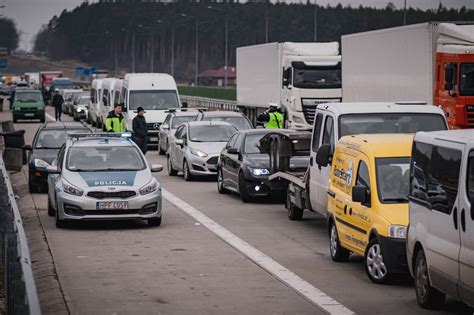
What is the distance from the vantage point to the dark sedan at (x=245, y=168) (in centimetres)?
2383

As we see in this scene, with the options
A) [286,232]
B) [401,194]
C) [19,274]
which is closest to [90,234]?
[286,232]

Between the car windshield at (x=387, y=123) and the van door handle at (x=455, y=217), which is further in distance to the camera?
the car windshield at (x=387, y=123)

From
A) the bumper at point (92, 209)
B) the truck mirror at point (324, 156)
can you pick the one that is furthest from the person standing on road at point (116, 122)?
the truck mirror at point (324, 156)

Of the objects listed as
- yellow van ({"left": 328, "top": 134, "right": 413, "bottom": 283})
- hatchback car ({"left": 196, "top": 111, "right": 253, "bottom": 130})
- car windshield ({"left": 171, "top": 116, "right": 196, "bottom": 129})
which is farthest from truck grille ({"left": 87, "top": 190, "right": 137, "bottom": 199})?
car windshield ({"left": 171, "top": 116, "right": 196, "bottom": 129})

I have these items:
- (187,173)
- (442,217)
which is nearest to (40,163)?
(187,173)

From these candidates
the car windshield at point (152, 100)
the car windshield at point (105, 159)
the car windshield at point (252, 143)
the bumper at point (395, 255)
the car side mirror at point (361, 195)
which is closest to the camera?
the bumper at point (395, 255)

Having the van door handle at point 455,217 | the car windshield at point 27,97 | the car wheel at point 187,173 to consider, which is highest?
the van door handle at point 455,217

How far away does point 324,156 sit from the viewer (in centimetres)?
1770

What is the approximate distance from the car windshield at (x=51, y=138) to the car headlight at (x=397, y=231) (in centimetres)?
1544

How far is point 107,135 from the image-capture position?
76.8 ft

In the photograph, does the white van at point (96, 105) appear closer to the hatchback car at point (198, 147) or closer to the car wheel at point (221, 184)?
the hatchback car at point (198, 147)

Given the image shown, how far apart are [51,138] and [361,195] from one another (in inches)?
604

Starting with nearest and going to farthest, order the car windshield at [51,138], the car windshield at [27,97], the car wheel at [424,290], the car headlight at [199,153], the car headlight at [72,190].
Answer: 1. the car wheel at [424,290]
2. the car headlight at [72,190]
3. the car windshield at [51,138]
4. the car headlight at [199,153]
5. the car windshield at [27,97]

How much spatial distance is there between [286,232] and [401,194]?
16.3ft
